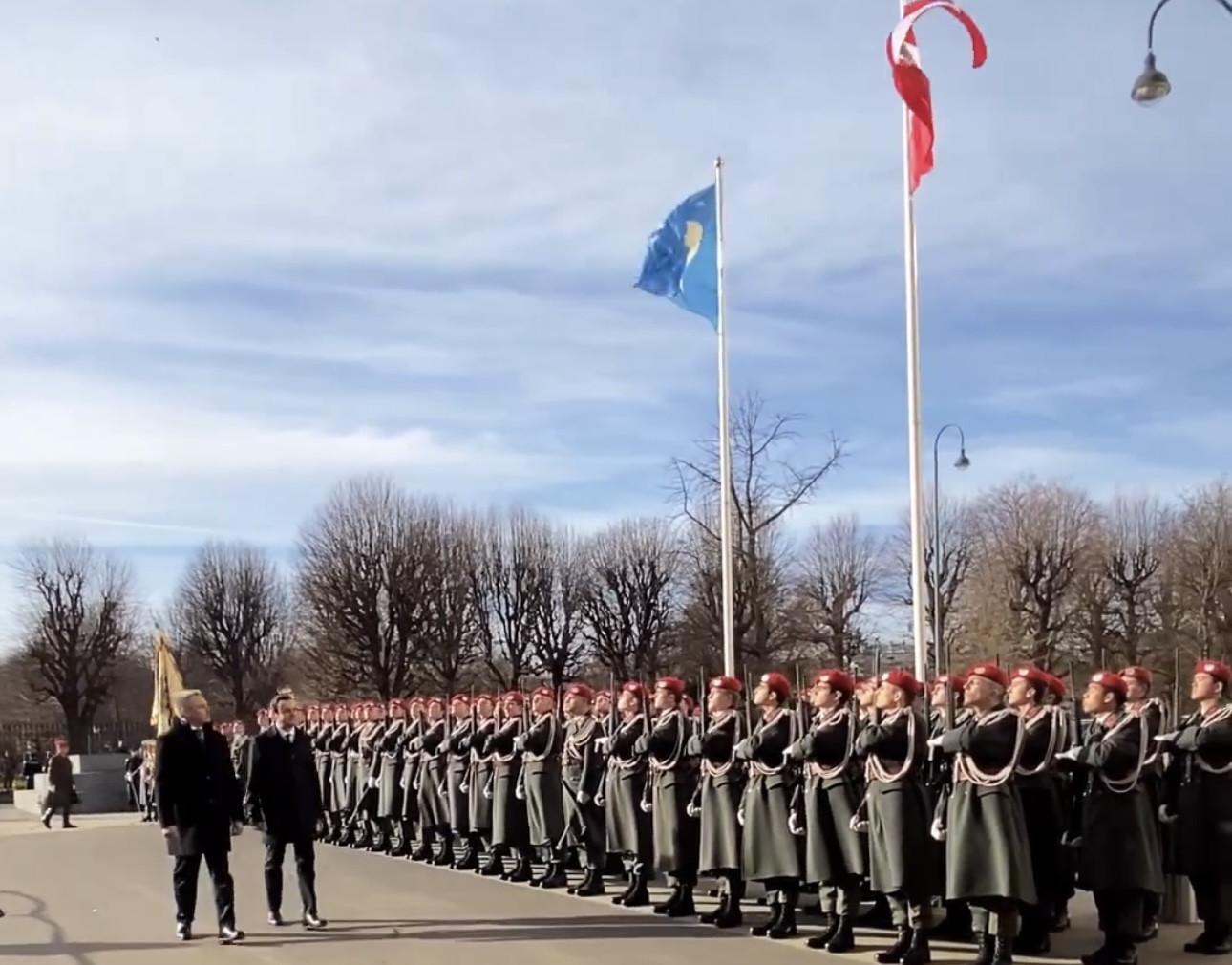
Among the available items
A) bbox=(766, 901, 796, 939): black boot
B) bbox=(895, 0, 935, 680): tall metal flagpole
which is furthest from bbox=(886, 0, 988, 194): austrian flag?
bbox=(766, 901, 796, 939): black boot

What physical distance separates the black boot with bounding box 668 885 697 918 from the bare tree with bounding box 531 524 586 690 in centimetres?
3742

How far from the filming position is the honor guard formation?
9.45 metres

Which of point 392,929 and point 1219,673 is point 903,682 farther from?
point 392,929

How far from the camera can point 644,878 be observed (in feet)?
42.3

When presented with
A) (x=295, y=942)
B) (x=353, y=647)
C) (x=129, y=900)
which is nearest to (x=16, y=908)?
(x=129, y=900)

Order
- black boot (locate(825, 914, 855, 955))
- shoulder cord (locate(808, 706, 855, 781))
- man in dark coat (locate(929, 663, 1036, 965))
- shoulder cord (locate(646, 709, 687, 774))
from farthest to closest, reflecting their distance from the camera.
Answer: shoulder cord (locate(646, 709, 687, 774)) → shoulder cord (locate(808, 706, 855, 781)) → black boot (locate(825, 914, 855, 955)) → man in dark coat (locate(929, 663, 1036, 965))

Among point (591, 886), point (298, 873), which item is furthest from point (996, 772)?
point (298, 873)

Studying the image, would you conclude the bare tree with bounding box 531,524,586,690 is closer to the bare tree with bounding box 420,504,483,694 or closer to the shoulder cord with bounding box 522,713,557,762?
the bare tree with bounding box 420,504,483,694

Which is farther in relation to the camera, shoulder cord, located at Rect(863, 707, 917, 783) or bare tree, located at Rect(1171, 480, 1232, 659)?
bare tree, located at Rect(1171, 480, 1232, 659)

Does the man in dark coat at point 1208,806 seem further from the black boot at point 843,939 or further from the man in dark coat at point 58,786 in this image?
the man in dark coat at point 58,786

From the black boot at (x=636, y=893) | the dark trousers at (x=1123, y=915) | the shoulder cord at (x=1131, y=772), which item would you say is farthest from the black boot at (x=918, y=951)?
the black boot at (x=636, y=893)

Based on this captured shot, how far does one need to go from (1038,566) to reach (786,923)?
3636 cm

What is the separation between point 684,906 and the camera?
12258 mm

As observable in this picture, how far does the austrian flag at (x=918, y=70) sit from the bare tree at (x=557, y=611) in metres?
35.9
